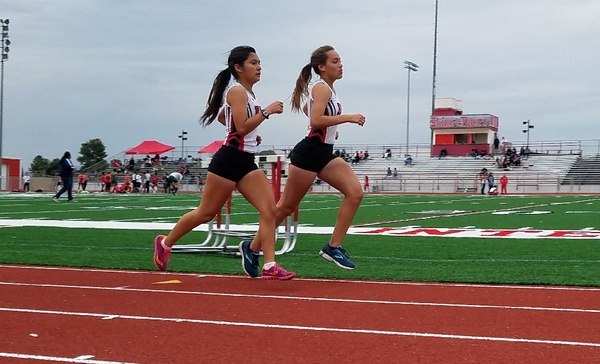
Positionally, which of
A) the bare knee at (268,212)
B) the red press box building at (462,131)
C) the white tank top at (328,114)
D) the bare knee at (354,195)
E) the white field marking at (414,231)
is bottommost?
the white field marking at (414,231)

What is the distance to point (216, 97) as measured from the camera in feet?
24.6

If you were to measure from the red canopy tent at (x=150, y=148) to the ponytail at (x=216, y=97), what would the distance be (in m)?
52.9

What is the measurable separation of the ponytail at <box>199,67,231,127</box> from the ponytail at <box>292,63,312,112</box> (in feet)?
2.26

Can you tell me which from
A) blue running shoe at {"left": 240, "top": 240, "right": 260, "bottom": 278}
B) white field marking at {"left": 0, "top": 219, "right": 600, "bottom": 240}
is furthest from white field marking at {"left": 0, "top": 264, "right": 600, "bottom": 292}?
white field marking at {"left": 0, "top": 219, "right": 600, "bottom": 240}

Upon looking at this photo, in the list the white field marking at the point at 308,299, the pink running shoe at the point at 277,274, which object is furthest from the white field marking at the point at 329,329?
the pink running shoe at the point at 277,274

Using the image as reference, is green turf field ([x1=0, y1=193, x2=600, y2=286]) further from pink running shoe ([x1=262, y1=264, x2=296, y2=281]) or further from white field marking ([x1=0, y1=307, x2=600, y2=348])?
white field marking ([x1=0, y1=307, x2=600, y2=348])

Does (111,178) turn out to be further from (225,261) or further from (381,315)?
(381,315)

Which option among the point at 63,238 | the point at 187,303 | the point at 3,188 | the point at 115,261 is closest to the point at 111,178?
the point at 3,188

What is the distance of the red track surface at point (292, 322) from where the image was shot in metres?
4.40

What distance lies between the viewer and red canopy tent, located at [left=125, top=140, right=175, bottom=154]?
60.2m

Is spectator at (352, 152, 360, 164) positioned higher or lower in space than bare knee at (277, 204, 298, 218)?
higher

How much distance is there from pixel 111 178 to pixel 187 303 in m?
46.6

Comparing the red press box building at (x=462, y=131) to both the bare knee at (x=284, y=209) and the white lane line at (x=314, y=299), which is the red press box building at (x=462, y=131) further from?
the white lane line at (x=314, y=299)

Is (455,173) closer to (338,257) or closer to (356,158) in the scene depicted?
(356,158)
